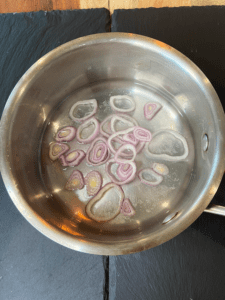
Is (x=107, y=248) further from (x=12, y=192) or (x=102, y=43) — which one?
(x=102, y=43)

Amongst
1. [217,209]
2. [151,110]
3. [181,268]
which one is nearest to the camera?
[217,209]

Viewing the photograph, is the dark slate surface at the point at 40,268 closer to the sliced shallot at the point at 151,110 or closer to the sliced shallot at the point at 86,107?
the sliced shallot at the point at 86,107

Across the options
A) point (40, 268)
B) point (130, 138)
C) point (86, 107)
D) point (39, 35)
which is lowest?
point (40, 268)

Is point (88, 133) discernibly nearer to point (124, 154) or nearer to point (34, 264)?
point (124, 154)

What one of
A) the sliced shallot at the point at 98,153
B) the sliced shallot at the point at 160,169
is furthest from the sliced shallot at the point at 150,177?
the sliced shallot at the point at 98,153

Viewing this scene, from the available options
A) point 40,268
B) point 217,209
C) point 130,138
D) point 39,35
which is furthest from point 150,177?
point 39,35

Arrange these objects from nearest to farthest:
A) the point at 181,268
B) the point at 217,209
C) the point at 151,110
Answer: the point at 217,209, the point at 181,268, the point at 151,110

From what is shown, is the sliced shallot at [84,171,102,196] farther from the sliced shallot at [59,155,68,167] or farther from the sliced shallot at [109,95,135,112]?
the sliced shallot at [109,95,135,112]

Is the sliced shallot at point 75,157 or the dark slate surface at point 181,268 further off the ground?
the sliced shallot at point 75,157
